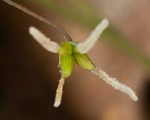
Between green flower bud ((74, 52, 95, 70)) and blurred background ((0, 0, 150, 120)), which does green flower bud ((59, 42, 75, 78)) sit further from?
blurred background ((0, 0, 150, 120))

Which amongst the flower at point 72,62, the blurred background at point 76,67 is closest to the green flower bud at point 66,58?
the flower at point 72,62

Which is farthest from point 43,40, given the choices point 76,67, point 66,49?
point 76,67

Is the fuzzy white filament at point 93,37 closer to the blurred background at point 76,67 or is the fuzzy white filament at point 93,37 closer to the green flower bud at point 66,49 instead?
the green flower bud at point 66,49

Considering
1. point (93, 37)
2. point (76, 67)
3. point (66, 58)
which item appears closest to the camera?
point (93, 37)

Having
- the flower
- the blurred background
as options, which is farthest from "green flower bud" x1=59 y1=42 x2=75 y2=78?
the blurred background

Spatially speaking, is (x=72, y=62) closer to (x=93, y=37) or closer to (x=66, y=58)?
(x=66, y=58)

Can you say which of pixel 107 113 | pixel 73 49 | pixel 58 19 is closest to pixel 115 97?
pixel 107 113
